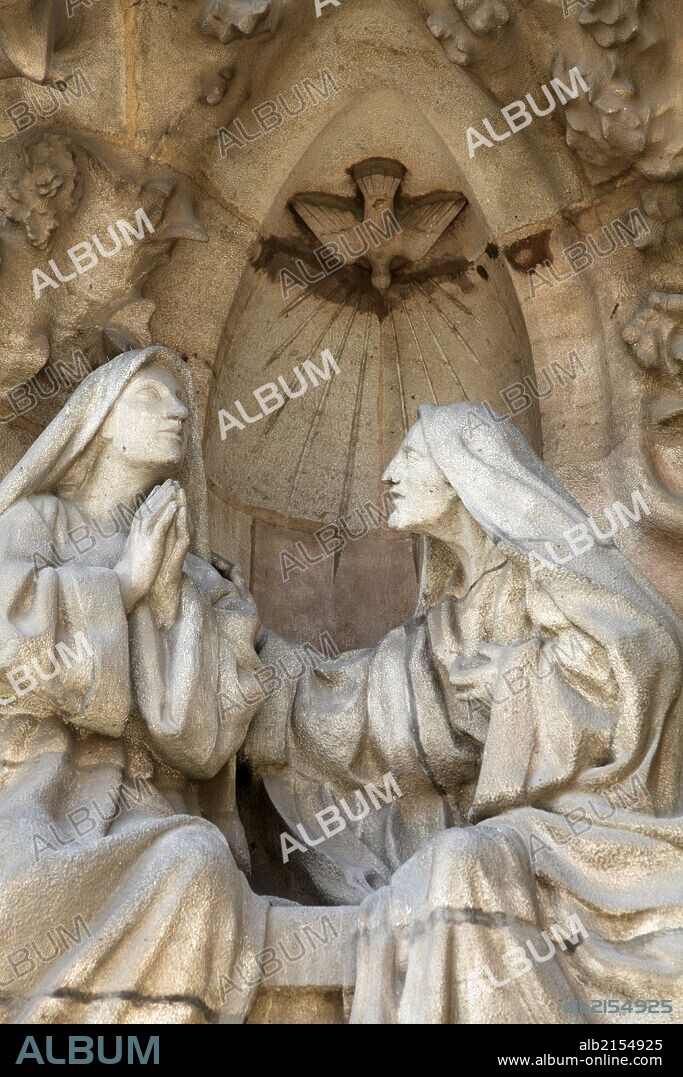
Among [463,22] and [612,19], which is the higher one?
[463,22]

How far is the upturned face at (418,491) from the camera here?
5.18 m

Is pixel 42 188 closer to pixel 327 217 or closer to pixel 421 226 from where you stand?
pixel 327 217

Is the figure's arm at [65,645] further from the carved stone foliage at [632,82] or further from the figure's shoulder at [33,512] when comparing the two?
the carved stone foliage at [632,82]

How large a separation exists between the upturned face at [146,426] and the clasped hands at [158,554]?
17 cm

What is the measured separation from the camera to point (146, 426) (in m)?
5.23

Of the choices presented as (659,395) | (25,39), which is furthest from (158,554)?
(659,395)

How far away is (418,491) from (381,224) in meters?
1.27

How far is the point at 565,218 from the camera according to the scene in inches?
232

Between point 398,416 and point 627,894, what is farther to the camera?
point 398,416

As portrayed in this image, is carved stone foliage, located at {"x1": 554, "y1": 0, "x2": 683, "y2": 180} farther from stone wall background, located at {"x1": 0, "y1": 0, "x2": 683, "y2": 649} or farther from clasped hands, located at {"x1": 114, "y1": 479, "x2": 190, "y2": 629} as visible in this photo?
clasped hands, located at {"x1": 114, "y1": 479, "x2": 190, "y2": 629}

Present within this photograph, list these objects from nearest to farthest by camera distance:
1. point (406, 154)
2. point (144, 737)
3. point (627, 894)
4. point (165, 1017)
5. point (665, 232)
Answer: point (165, 1017)
point (627, 894)
point (144, 737)
point (665, 232)
point (406, 154)

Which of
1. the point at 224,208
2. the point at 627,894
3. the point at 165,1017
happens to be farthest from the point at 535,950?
the point at 224,208

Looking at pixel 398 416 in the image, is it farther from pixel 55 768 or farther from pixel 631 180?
pixel 55 768

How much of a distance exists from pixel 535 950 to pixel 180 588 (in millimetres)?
1351
